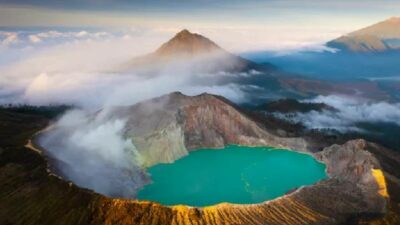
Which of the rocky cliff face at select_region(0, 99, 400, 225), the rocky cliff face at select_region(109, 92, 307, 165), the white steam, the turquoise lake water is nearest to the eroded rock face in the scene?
the rocky cliff face at select_region(0, 99, 400, 225)

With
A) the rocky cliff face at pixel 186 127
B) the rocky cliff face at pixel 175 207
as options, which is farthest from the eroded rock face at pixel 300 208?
the rocky cliff face at pixel 186 127

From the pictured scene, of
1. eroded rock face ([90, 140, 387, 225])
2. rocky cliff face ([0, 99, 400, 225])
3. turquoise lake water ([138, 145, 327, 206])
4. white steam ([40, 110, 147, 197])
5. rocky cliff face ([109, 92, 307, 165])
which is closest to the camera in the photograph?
rocky cliff face ([0, 99, 400, 225])

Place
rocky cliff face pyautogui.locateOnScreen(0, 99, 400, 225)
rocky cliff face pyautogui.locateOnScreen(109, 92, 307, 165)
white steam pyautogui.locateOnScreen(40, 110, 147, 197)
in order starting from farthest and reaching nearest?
1. rocky cliff face pyautogui.locateOnScreen(109, 92, 307, 165)
2. white steam pyautogui.locateOnScreen(40, 110, 147, 197)
3. rocky cliff face pyautogui.locateOnScreen(0, 99, 400, 225)

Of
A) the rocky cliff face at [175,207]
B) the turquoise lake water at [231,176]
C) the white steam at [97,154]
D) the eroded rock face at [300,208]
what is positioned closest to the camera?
the rocky cliff face at [175,207]

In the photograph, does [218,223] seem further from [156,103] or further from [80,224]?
[156,103]

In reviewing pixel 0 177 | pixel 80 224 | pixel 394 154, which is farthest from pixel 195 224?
pixel 394 154

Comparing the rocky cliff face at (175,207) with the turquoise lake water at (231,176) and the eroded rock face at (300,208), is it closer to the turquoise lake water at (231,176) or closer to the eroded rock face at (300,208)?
the eroded rock face at (300,208)

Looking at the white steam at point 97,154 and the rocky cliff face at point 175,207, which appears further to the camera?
the white steam at point 97,154

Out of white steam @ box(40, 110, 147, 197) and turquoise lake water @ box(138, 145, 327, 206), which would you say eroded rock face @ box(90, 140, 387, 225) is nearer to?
turquoise lake water @ box(138, 145, 327, 206)
